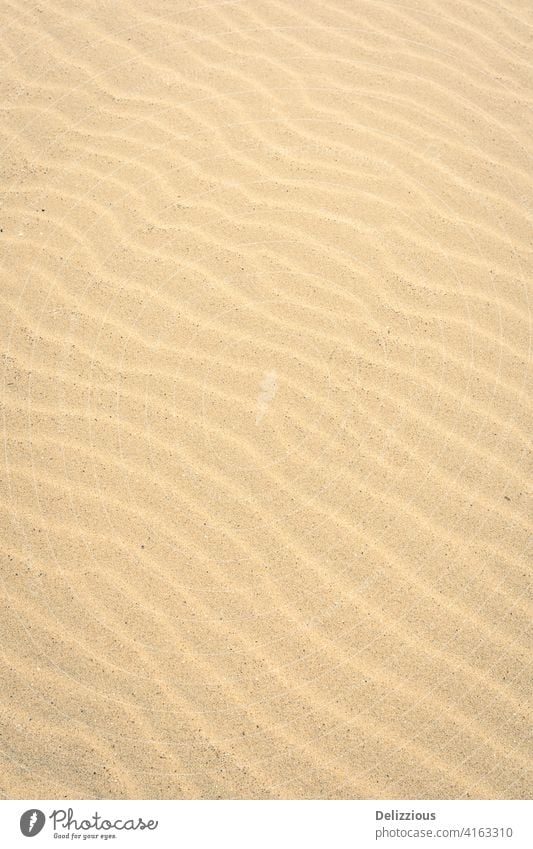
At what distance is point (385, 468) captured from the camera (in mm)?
4879

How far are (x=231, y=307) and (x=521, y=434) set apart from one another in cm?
198
